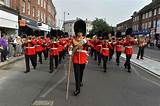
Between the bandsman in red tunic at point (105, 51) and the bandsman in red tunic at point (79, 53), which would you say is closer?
the bandsman in red tunic at point (79, 53)

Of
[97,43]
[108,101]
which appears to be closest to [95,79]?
[108,101]

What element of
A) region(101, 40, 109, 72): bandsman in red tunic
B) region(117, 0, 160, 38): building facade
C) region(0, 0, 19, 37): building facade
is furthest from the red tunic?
region(117, 0, 160, 38): building facade

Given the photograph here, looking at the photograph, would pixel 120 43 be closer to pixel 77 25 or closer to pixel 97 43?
pixel 97 43

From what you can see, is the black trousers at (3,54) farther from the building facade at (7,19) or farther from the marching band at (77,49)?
the building facade at (7,19)

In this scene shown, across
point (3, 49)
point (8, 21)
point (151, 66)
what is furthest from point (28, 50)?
point (8, 21)

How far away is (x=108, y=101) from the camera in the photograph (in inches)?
306

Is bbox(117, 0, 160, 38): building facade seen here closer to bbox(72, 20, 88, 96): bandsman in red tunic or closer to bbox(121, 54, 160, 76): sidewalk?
bbox(121, 54, 160, 76): sidewalk

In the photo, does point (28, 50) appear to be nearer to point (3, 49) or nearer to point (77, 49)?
point (77, 49)

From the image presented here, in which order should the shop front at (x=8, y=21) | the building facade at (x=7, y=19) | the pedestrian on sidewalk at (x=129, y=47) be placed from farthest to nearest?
the building facade at (x=7, y=19), the shop front at (x=8, y=21), the pedestrian on sidewalk at (x=129, y=47)

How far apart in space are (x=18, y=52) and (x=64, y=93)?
48.1ft

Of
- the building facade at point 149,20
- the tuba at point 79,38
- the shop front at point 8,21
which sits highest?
the building facade at point 149,20

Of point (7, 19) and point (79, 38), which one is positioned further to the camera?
point (7, 19)

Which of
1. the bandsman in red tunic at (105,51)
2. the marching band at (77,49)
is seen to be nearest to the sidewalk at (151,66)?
the marching band at (77,49)

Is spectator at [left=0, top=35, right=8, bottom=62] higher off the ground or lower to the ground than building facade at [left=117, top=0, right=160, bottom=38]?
lower
